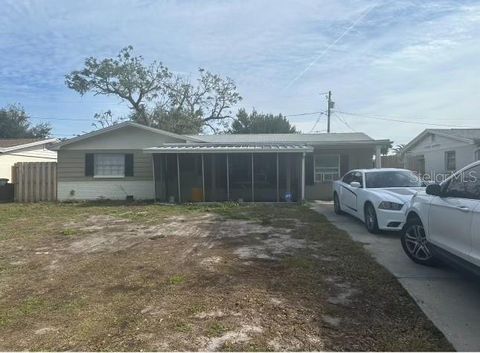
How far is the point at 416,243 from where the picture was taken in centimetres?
628

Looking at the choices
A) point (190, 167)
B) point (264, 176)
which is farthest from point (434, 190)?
point (190, 167)

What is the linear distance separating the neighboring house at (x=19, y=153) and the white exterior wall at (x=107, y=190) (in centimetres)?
637

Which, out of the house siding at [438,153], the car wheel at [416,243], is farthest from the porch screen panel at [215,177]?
the house siding at [438,153]

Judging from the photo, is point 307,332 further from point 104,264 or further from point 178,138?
point 178,138

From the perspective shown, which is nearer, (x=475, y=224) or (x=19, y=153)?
(x=475, y=224)

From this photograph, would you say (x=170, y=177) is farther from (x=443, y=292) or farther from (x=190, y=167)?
(x=443, y=292)

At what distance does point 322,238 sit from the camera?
8461mm

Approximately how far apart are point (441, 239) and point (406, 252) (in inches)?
52.1

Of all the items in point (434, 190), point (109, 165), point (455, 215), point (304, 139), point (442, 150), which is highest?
point (304, 139)

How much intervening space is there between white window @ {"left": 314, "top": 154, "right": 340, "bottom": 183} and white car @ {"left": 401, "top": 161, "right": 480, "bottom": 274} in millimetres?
11927

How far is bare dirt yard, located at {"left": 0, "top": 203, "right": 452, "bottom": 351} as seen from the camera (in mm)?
3715

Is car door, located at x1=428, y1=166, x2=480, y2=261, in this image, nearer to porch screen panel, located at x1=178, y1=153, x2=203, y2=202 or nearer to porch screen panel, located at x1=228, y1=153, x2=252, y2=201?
porch screen panel, located at x1=228, y1=153, x2=252, y2=201

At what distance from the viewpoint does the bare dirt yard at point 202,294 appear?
3715 mm

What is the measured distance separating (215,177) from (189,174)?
3.71ft
